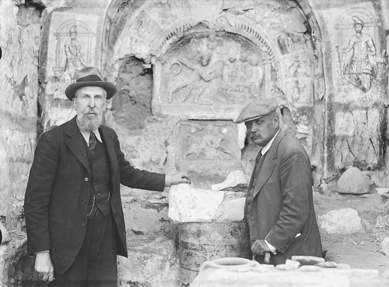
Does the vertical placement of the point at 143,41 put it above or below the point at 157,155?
above

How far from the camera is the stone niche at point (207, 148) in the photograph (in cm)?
598

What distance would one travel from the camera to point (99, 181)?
11.5 ft

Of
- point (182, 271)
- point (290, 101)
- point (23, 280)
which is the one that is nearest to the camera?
point (23, 280)

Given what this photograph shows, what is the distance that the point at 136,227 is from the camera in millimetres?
5402

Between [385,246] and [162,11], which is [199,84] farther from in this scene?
[385,246]

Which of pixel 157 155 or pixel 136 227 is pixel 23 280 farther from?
pixel 157 155

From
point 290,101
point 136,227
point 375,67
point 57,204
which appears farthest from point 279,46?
point 57,204

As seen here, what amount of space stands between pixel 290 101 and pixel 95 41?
2.31 metres

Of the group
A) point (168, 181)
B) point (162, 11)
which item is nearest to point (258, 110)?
point (168, 181)

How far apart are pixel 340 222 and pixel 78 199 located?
9.01 feet

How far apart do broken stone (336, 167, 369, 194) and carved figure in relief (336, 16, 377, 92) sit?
3.07 ft

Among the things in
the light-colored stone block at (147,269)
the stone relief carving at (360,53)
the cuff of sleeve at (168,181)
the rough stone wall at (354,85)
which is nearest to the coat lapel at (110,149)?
the cuff of sleeve at (168,181)

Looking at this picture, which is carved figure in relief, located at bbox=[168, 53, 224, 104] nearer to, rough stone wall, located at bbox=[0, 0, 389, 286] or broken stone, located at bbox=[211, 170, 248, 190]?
rough stone wall, located at bbox=[0, 0, 389, 286]

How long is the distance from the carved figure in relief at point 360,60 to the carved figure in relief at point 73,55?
9.51 feet
